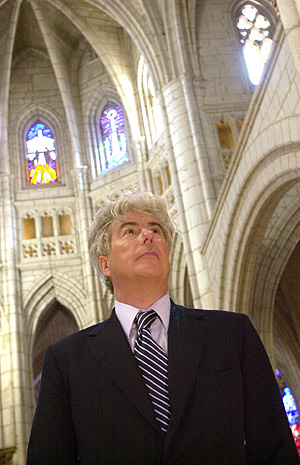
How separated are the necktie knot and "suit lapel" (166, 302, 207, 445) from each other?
6 centimetres

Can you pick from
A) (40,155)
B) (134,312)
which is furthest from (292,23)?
(40,155)

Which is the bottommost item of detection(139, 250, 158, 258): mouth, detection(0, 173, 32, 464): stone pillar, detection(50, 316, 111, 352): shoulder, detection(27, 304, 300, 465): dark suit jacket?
detection(27, 304, 300, 465): dark suit jacket

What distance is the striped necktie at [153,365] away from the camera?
5.77ft

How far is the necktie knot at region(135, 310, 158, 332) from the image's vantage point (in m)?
1.93

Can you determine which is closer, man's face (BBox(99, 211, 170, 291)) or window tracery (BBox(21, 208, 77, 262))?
man's face (BBox(99, 211, 170, 291))

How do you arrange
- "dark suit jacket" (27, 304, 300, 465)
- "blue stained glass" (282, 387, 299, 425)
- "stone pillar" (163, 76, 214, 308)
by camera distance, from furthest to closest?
"blue stained glass" (282, 387, 299, 425), "stone pillar" (163, 76, 214, 308), "dark suit jacket" (27, 304, 300, 465)

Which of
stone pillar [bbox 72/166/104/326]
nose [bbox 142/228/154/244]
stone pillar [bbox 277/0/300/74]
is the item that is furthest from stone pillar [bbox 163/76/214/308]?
nose [bbox 142/228/154/244]

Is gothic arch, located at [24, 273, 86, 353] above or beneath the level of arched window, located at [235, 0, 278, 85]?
beneath

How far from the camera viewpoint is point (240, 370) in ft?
6.02

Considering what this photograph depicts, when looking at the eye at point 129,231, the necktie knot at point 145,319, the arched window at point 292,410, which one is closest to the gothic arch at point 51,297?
the arched window at point 292,410

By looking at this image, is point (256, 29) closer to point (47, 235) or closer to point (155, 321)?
point (47, 235)

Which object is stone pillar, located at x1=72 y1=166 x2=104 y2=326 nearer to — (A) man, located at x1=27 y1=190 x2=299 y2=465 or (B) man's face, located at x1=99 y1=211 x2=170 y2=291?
(B) man's face, located at x1=99 y1=211 x2=170 y2=291

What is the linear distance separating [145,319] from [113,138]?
14.8 m

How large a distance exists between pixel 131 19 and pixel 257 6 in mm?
2835
